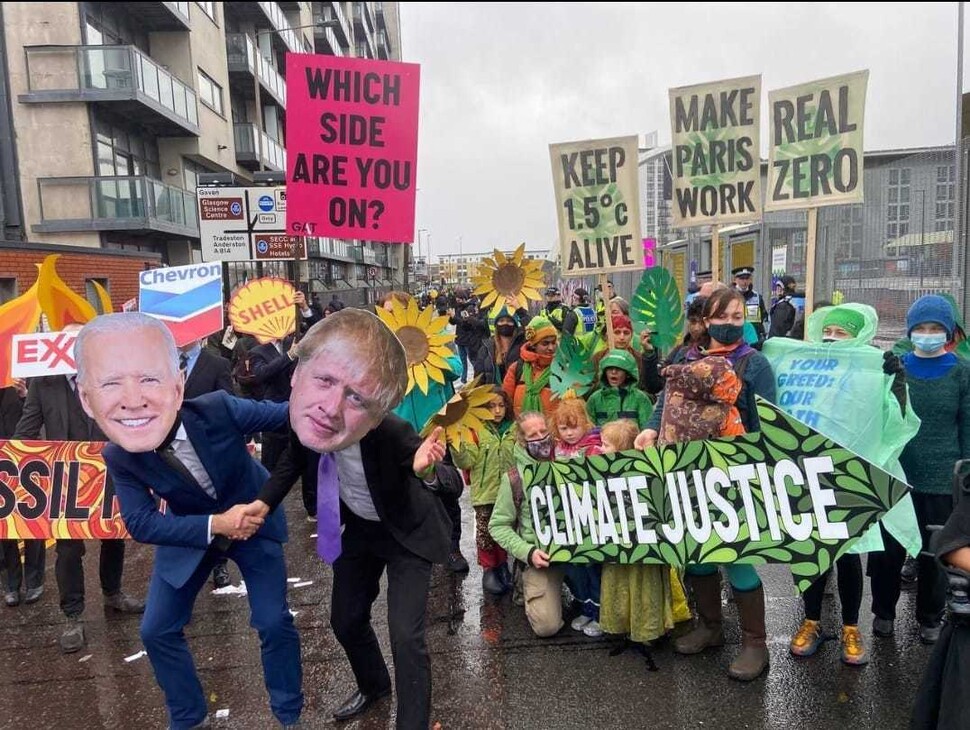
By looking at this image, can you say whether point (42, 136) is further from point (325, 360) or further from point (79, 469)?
point (325, 360)

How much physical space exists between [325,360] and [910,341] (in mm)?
3150

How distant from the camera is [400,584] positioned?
288 centimetres

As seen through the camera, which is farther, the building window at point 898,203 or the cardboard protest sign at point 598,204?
the building window at point 898,203

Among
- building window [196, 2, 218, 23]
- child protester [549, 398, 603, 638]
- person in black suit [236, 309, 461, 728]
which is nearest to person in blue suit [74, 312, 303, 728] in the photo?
person in black suit [236, 309, 461, 728]

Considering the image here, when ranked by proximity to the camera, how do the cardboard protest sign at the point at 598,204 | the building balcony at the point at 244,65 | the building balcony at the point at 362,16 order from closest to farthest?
the cardboard protest sign at the point at 598,204, the building balcony at the point at 244,65, the building balcony at the point at 362,16

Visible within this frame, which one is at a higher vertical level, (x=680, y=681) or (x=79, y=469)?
(x=79, y=469)

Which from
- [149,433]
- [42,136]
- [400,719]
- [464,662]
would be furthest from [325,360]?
[42,136]

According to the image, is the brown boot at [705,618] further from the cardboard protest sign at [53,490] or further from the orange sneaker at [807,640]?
the cardboard protest sign at [53,490]

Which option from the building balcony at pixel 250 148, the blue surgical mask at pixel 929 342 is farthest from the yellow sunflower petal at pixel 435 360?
the building balcony at pixel 250 148

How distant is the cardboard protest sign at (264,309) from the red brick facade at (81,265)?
6.16m

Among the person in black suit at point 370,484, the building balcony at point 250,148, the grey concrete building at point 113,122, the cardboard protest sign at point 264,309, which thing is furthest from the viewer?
the building balcony at point 250,148

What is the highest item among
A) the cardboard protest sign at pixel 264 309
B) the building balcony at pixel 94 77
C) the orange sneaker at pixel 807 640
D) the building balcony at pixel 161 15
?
Result: the building balcony at pixel 161 15

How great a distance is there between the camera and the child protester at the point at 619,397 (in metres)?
4.41

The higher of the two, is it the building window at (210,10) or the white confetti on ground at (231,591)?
the building window at (210,10)
